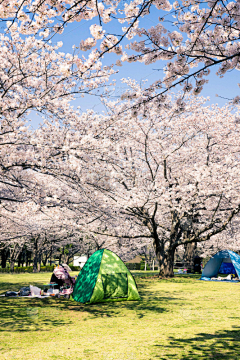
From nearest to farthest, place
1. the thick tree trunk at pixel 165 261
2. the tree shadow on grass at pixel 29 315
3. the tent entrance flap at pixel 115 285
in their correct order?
the tree shadow on grass at pixel 29 315 < the tent entrance flap at pixel 115 285 < the thick tree trunk at pixel 165 261

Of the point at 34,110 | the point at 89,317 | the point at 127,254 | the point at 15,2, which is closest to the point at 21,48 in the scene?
the point at 34,110

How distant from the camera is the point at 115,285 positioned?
9.53 m

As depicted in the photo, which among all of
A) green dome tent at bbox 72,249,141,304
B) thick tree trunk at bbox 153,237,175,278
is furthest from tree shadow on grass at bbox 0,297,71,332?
thick tree trunk at bbox 153,237,175,278

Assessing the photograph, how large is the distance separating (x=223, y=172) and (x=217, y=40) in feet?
35.9

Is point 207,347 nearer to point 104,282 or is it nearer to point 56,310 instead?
point 56,310

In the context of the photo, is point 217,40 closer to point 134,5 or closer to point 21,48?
point 134,5

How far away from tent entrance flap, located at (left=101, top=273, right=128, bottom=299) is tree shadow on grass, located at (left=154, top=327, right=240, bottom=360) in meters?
4.07

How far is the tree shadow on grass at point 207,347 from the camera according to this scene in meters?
4.55

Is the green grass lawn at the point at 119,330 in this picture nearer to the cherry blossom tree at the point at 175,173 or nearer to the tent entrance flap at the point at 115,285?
the tent entrance flap at the point at 115,285

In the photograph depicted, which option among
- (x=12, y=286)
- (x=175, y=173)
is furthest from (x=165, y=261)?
(x=12, y=286)

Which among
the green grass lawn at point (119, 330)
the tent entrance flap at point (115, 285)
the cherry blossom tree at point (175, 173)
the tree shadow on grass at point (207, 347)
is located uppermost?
the cherry blossom tree at point (175, 173)

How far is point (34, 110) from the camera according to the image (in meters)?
7.59

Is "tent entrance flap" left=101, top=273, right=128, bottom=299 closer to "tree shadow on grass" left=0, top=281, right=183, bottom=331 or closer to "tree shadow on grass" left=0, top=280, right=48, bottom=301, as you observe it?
"tree shadow on grass" left=0, top=281, right=183, bottom=331

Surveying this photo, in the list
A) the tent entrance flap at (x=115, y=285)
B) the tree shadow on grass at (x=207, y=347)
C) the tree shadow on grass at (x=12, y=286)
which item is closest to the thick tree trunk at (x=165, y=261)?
the tree shadow on grass at (x=12, y=286)
